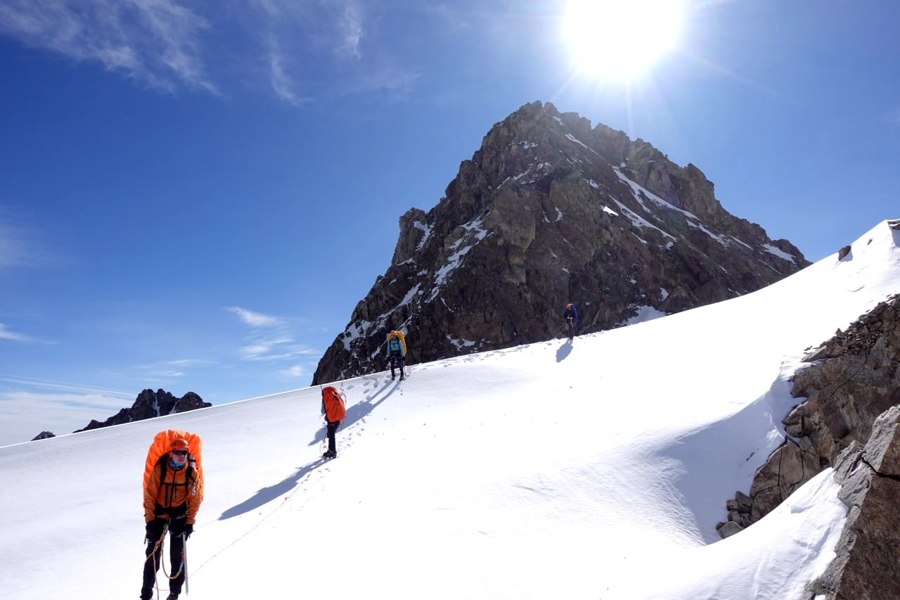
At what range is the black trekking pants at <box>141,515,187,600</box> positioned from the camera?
5.93 meters

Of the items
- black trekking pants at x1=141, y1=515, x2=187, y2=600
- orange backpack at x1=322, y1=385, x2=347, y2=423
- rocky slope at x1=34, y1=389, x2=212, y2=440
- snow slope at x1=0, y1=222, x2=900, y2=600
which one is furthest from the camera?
rocky slope at x1=34, y1=389, x2=212, y2=440

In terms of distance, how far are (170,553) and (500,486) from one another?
5.17 m

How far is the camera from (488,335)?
61.8 meters

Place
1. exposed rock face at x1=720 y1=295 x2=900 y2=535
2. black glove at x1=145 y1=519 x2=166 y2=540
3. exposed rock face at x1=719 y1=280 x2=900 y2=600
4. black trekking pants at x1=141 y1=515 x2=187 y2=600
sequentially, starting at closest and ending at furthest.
→ exposed rock face at x1=719 y1=280 x2=900 y2=600 < black trekking pants at x1=141 y1=515 x2=187 y2=600 < black glove at x1=145 y1=519 x2=166 y2=540 < exposed rock face at x1=720 y1=295 x2=900 y2=535

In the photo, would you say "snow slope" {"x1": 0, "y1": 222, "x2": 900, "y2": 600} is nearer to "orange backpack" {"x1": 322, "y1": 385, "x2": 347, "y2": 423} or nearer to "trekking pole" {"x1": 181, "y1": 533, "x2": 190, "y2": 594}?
"trekking pole" {"x1": 181, "y1": 533, "x2": 190, "y2": 594}

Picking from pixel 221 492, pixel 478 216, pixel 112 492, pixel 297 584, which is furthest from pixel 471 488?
pixel 478 216

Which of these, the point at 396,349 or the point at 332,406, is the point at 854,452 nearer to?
the point at 332,406

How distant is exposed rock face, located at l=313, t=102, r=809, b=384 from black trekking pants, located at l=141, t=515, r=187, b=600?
52.8 meters

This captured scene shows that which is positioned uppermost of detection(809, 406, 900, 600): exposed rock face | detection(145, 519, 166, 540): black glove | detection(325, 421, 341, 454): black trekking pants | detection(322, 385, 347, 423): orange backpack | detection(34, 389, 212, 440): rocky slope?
detection(34, 389, 212, 440): rocky slope

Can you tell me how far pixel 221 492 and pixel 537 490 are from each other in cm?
669

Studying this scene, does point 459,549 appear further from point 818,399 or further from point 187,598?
point 818,399

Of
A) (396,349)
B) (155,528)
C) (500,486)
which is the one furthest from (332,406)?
(396,349)

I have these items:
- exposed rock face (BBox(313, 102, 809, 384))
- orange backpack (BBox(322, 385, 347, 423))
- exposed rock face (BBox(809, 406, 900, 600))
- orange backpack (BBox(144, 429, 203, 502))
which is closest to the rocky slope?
exposed rock face (BBox(313, 102, 809, 384))

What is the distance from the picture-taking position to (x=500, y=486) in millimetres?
8930
